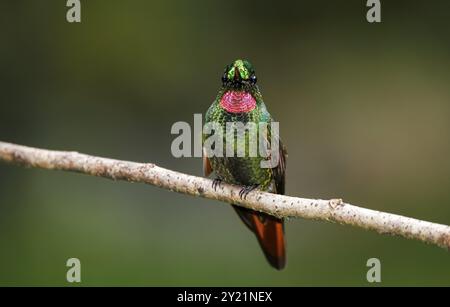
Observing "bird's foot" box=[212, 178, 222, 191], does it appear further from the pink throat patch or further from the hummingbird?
the pink throat patch

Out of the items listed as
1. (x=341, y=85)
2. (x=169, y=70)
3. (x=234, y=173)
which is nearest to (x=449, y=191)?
(x=341, y=85)

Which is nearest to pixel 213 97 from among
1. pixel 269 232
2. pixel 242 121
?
pixel 269 232

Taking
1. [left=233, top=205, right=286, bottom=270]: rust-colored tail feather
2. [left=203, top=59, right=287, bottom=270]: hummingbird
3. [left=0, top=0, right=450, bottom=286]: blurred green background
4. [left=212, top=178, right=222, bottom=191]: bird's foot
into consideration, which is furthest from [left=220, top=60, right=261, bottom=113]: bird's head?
[left=0, top=0, right=450, bottom=286]: blurred green background

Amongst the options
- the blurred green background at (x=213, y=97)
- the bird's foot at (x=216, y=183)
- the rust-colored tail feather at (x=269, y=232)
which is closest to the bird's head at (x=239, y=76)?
the bird's foot at (x=216, y=183)

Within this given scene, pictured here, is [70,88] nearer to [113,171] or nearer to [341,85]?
[341,85]

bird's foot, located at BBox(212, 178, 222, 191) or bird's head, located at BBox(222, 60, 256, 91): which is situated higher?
bird's head, located at BBox(222, 60, 256, 91)

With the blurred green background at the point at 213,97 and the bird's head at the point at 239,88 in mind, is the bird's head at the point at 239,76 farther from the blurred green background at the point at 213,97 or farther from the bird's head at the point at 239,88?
the blurred green background at the point at 213,97
